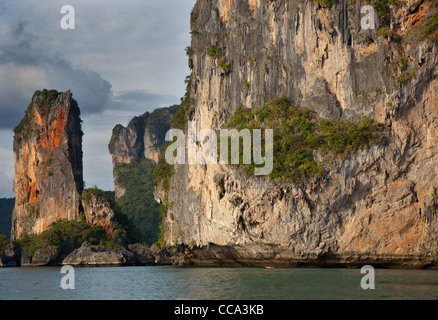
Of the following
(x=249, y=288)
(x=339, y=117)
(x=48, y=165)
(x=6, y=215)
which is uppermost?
(x=339, y=117)

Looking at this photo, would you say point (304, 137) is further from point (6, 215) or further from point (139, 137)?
point (6, 215)

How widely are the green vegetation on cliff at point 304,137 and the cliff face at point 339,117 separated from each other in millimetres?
514

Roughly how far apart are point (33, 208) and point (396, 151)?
43.4 meters

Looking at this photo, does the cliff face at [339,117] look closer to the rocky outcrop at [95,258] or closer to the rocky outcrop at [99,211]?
the rocky outcrop at [95,258]

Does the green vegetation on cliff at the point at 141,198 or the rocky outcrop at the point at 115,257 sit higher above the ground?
the green vegetation on cliff at the point at 141,198

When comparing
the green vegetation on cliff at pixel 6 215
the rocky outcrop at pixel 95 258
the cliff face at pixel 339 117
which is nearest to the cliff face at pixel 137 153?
the green vegetation on cliff at pixel 6 215

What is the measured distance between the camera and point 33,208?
60344 millimetres

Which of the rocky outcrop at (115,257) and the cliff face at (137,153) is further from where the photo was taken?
the cliff face at (137,153)

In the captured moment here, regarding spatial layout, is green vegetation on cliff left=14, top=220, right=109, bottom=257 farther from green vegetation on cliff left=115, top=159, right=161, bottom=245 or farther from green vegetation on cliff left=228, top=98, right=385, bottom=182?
green vegetation on cliff left=228, top=98, right=385, bottom=182

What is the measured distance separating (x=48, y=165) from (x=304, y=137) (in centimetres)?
3800

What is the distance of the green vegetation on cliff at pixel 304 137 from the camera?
93.7 ft

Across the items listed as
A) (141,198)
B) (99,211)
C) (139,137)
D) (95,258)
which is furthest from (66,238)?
(139,137)

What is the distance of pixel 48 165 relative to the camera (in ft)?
198

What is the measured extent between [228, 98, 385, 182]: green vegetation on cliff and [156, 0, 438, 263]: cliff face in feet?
1.69
